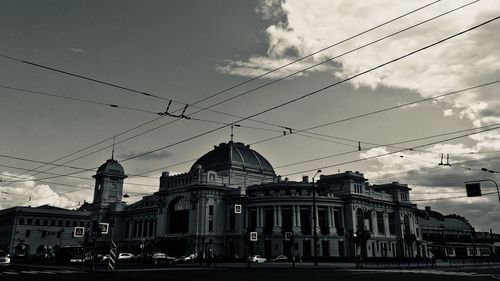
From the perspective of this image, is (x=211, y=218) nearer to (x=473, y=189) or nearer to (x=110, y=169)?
(x=110, y=169)

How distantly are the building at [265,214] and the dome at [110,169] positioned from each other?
1818 centimetres

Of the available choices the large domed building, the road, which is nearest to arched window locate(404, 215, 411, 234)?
the large domed building

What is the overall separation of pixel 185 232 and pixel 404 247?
4800cm

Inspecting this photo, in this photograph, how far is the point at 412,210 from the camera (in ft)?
336

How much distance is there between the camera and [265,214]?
81.9 metres

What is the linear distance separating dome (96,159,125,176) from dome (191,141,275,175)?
30.5 m

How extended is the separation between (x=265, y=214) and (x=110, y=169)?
186 ft

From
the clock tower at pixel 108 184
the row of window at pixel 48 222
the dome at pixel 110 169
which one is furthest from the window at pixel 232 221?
the row of window at pixel 48 222

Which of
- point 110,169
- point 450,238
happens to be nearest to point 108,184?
point 110,169

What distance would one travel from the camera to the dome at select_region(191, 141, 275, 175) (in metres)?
95.1

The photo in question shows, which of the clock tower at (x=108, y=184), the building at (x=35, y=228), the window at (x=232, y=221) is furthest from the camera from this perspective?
the building at (x=35, y=228)

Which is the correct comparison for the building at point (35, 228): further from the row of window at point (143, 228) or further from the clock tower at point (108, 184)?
the row of window at point (143, 228)

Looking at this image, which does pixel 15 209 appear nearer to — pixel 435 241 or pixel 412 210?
pixel 412 210

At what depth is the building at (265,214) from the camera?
79562mm
